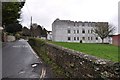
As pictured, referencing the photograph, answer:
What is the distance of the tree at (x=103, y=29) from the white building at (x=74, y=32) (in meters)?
2.59

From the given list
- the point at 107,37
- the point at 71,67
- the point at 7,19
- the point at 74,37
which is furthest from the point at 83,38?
the point at 71,67

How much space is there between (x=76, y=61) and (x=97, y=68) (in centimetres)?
240

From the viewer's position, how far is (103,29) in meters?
82.1

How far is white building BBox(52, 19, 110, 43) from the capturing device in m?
81.3

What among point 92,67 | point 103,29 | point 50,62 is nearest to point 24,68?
point 50,62

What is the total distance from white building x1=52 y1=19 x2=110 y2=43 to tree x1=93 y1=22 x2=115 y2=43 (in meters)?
2.59

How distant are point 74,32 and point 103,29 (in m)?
9.97

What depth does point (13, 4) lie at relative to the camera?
107 feet

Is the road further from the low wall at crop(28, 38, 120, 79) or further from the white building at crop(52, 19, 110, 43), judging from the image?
the white building at crop(52, 19, 110, 43)

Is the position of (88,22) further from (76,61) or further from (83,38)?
(76,61)

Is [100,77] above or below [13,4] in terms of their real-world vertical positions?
below

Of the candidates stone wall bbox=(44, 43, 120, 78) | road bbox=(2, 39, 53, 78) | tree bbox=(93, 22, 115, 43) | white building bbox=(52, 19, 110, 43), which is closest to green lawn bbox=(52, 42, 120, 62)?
stone wall bbox=(44, 43, 120, 78)

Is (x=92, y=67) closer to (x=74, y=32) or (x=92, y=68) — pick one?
(x=92, y=68)

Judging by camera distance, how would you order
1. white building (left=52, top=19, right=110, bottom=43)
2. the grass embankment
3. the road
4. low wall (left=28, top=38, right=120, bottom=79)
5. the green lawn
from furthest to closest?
white building (left=52, top=19, right=110, bottom=43) → the road → the grass embankment → the green lawn → low wall (left=28, top=38, right=120, bottom=79)
